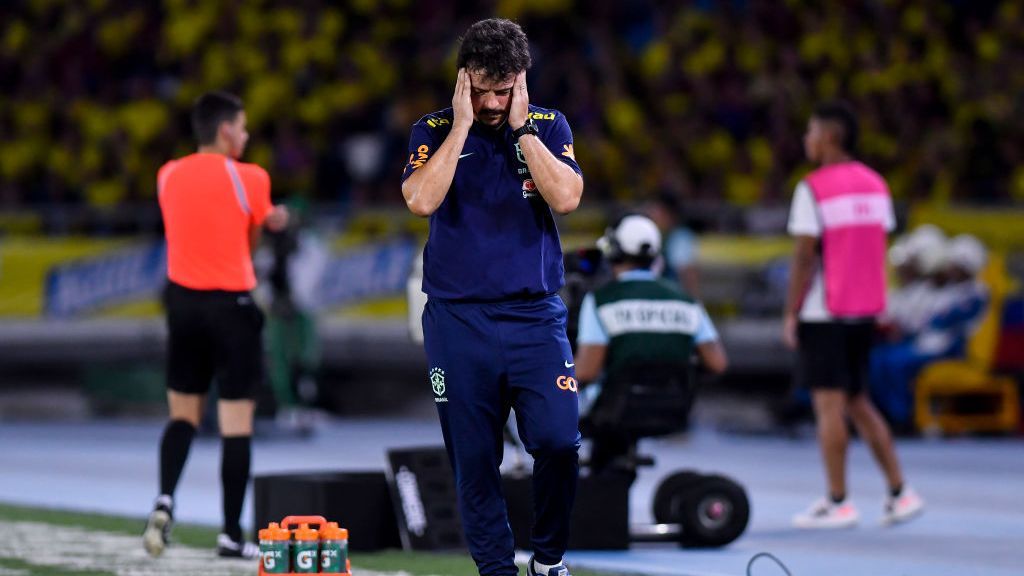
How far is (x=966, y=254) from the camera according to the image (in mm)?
15391

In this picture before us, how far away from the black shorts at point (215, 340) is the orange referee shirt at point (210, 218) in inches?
2.6

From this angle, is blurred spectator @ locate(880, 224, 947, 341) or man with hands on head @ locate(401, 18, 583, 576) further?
blurred spectator @ locate(880, 224, 947, 341)

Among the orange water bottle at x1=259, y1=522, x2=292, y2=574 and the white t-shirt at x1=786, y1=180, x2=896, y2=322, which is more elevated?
the white t-shirt at x1=786, y1=180, x2=896, y2=322

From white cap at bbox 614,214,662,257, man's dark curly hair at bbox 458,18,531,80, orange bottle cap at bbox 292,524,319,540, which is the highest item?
man's dark curly hair at bbox 458,18,531,80

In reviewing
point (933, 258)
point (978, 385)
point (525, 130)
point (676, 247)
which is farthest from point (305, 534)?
point (978, 385)

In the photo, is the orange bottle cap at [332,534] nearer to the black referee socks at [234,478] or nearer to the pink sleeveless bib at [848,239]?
the black referee socks at [234,478]

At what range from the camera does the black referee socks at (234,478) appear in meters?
8.30

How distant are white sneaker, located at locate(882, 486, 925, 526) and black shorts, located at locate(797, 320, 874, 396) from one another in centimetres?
62

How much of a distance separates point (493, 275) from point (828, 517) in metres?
4.37

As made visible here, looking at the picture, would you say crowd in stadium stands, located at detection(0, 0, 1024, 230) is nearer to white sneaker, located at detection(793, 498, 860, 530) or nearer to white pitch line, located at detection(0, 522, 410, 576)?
white sneaker, located at detection(793, 498, 860, 530)

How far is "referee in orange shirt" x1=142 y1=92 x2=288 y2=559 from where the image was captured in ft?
27.3

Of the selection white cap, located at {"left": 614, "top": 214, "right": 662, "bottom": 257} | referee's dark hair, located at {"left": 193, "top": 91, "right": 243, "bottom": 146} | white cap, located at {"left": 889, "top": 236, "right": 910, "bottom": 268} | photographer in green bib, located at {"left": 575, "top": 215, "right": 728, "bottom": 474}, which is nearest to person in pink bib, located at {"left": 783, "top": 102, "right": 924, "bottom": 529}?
photographer in green bib, located at {"left": 575, "top": 215, "right": 728, "bottom": 474}

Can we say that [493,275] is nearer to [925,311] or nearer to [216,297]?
[216,297]

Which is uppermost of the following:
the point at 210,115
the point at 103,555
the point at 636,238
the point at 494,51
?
the point at 210,115
